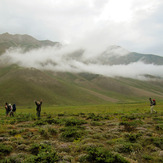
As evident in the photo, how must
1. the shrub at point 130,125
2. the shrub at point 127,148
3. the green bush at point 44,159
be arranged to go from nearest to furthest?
the green bush at point 44,159
the shrub at point 127,148
the shrub at point 130,125

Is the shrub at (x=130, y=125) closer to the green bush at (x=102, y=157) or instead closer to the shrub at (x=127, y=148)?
the shrub at (x=127, y=148)

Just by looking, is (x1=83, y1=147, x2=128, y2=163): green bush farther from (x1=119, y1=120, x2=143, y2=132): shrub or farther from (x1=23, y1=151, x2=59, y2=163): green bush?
(x1=119, y1=120, x2=143, y2=132): shrub

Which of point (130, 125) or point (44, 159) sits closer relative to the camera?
point (44, 159)

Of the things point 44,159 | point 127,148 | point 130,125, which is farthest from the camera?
point 130,125

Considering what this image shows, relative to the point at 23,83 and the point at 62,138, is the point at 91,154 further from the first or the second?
the point at 23,83

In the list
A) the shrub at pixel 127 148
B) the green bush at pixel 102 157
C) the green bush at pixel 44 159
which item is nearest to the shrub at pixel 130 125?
the shrub at pixel 127 148

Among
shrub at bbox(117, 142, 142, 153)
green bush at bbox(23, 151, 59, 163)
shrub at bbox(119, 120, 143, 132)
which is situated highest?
green bush at bbox(23, 151, 59, 163)

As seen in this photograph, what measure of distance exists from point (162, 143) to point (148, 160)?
3114mm

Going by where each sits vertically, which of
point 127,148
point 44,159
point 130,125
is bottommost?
point 130,125

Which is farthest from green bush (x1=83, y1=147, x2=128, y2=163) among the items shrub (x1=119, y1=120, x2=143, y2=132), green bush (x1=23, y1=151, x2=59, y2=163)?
shrub (x1=119, y1=120, x2=143, y2=132)

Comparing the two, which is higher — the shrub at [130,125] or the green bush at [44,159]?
the green bush at [44,159]

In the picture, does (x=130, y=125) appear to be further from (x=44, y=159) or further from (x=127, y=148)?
(x=44, y=159)

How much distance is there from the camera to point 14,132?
14.5m

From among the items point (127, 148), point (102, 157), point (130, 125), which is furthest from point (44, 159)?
point (130, 125)
